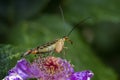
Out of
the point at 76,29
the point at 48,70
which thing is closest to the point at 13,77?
the point at 48,70

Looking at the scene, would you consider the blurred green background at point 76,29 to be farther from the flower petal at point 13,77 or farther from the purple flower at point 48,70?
the flower petal at point 13,77

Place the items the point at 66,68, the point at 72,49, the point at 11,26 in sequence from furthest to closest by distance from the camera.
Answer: the point at 11,26 < the point at 72,49 < the point at 66,68

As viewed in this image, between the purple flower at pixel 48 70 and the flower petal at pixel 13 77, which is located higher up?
the purple flower at pixel 48 70

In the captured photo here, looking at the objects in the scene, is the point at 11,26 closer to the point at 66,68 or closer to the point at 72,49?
the point at 72,49

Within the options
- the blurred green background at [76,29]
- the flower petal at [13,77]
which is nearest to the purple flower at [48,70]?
the flower petal at [13,77]

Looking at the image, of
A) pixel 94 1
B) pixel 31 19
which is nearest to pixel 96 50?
pixel 94 1

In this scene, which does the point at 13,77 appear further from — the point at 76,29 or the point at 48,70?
the point at 76,29

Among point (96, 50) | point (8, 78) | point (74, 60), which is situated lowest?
point (8, 78)

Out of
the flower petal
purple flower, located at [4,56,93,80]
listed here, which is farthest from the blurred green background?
A: the flower petal
